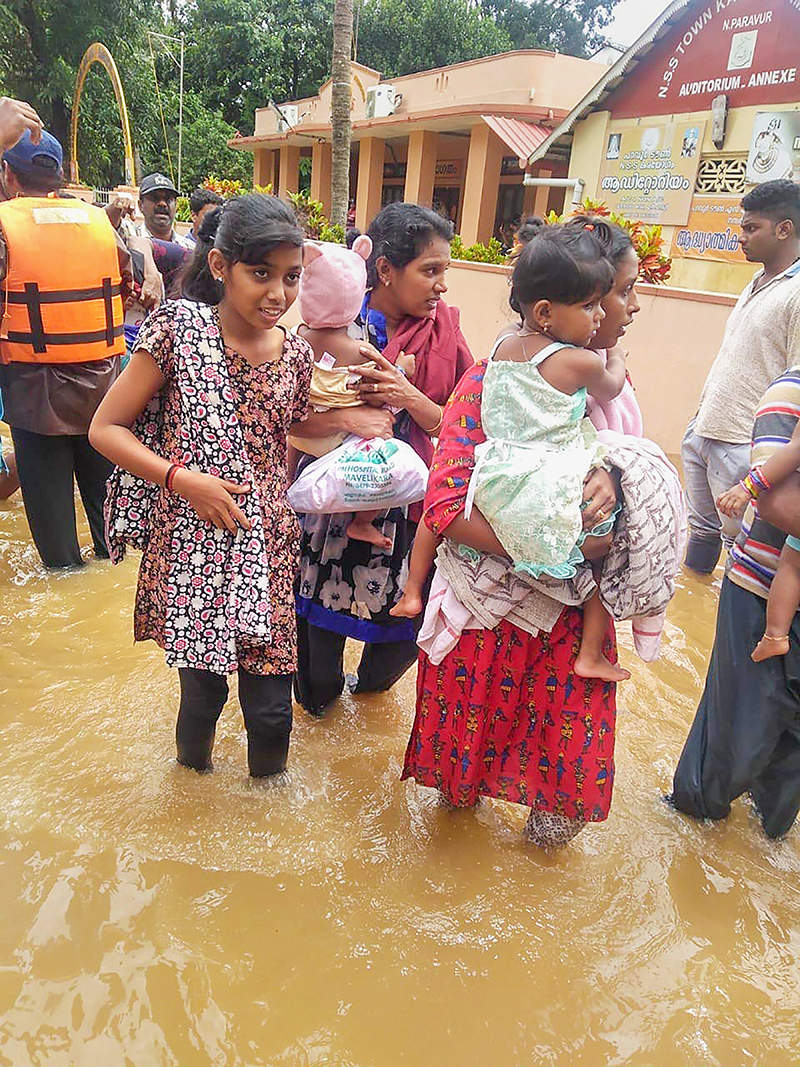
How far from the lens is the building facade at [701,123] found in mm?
9844

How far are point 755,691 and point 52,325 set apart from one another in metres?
3.27

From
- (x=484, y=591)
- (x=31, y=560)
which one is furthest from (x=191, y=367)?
(x=31, y=560)

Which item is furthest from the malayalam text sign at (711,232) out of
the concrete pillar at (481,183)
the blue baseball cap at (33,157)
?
the blue baseball cap at (33,157)

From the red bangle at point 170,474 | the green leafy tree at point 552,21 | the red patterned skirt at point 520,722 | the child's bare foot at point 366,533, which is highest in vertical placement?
the green leafy tree at point 552,21

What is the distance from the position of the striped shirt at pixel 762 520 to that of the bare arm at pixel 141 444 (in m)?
1.42

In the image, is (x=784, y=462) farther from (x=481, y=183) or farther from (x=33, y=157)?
(x=481, y=183)

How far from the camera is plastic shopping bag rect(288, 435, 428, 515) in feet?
7.38

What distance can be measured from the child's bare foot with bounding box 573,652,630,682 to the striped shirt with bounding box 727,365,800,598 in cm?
55

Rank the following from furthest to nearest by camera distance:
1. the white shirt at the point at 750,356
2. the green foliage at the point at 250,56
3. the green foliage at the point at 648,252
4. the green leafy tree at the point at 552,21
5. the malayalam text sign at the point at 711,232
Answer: the green leafy tree at the point at 552,21, the green foliage at the point at 250,56, the malayalam text sign at the point at 711,232, the green foliage at the point at 648,252, the white shirt at the point at 750,356

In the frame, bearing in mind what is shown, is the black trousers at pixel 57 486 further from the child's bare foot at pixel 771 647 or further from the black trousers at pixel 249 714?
the child's bare foot at pixel 771 647

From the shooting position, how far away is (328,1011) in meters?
1.80

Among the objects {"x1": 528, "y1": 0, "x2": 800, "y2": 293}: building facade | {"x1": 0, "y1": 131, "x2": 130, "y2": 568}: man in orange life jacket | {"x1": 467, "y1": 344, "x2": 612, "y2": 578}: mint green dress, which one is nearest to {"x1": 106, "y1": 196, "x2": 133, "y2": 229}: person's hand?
{"x1": 0, "y1": 131, "x2": 130, "y2": 568}: man in orange life jacket

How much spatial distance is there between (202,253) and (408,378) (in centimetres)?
71

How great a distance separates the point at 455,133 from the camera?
17625mm
